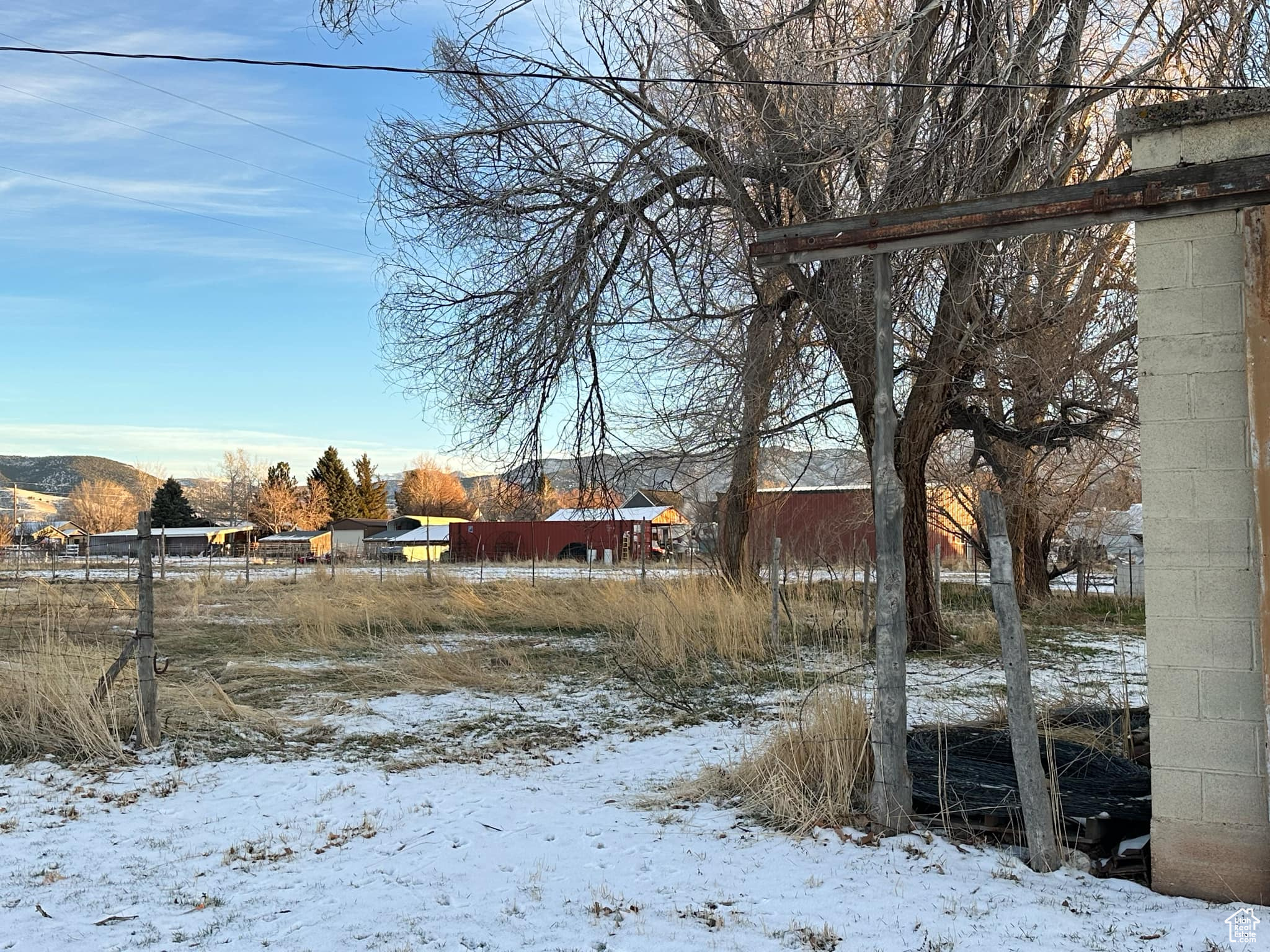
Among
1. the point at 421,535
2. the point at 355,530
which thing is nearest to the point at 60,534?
the point at 355,530

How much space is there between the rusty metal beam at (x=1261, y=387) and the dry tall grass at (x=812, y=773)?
2091mm

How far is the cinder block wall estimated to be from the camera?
4.04 metres

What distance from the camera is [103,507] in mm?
90375

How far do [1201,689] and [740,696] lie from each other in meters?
5.51

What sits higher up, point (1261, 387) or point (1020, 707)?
point (1261, 387)

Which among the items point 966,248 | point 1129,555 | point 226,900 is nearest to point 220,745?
point 226,900

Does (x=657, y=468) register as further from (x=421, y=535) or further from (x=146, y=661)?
(x=421, y=535)

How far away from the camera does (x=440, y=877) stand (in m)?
4.62

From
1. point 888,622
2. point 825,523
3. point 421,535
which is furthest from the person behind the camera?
point 421,535

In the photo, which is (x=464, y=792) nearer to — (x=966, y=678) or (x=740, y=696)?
(x=740, y=696)

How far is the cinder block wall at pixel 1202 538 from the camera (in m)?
4.04

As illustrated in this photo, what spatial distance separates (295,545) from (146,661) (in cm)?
6048

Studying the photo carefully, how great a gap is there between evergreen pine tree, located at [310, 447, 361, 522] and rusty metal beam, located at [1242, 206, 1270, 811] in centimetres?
8133

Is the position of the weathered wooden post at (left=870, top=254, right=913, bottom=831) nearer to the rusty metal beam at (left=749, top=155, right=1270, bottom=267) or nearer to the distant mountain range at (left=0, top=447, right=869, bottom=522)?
the rusty metal beam at (left=749, top=155, right=1270, bottom=267)
